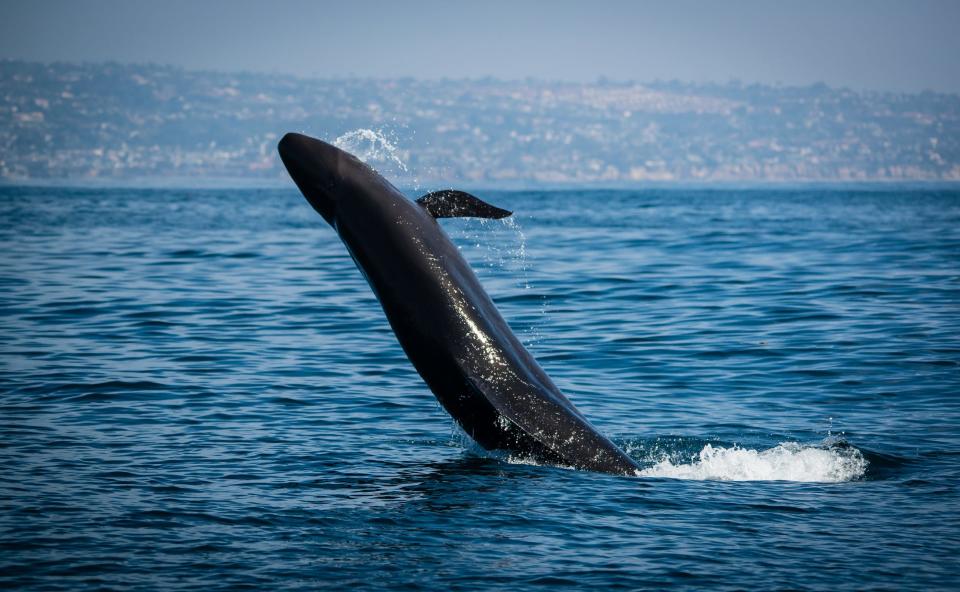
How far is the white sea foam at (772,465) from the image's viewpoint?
12.0 metres

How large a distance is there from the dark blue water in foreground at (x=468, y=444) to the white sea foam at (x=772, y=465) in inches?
1.6

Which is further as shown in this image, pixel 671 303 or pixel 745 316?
pixel 671 303

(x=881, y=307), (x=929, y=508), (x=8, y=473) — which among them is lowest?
(x=8, y=473)

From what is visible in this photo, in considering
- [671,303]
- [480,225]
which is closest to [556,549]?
[671,303]

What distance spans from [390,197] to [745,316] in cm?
1409

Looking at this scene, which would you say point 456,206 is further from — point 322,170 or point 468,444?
point 468,444

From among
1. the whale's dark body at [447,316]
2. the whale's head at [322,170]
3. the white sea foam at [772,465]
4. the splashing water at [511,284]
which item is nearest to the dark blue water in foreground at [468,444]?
the white sea foam at [772,465]

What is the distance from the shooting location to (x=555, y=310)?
25.4 meters

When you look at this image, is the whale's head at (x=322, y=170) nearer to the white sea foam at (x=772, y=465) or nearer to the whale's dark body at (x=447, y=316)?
the whale's dark body at (x=447, y=316)

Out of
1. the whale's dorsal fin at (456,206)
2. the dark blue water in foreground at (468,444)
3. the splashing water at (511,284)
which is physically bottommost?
the dark blue water in foreground at (468,444)

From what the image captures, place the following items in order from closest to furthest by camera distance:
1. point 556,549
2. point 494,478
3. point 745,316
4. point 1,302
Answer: point 556,549 → point 494,478 → point 745,316 → point 1,302

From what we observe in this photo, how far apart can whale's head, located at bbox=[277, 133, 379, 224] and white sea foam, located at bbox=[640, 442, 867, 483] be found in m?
4.43

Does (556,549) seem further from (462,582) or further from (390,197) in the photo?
(390,197)

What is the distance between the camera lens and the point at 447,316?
1117 centimetres
